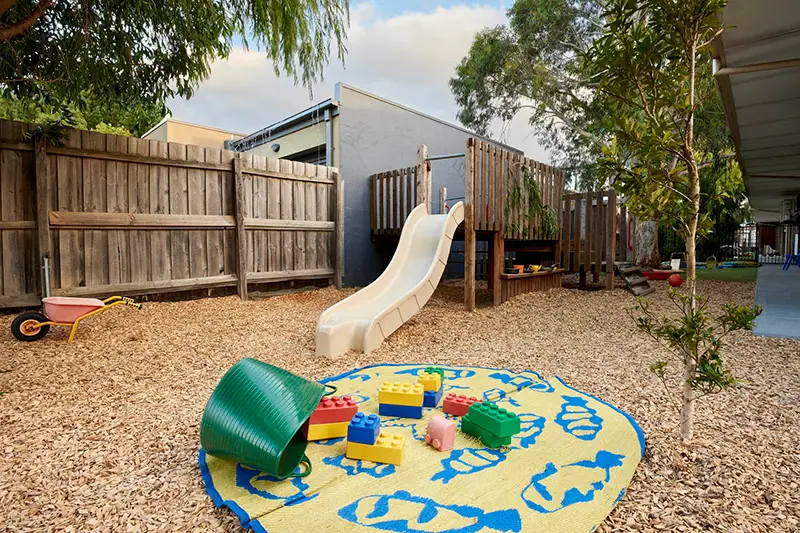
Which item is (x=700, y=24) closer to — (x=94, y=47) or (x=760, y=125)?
(x=760, y=125)

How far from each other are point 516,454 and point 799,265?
44.9 ft

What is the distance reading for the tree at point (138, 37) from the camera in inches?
171

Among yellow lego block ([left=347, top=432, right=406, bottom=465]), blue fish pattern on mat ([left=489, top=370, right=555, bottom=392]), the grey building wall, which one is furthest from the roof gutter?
yellow lego block ([left=347, top=432, right=406, bottom=465])

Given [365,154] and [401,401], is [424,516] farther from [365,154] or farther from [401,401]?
[365,154]

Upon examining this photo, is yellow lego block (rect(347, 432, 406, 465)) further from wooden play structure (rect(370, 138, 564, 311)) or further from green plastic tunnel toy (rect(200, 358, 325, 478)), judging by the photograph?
wooden play structure (rect(370, 138, 564, 311))

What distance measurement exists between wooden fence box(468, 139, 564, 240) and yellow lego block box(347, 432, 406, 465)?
4392 mm

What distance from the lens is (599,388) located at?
3031mm

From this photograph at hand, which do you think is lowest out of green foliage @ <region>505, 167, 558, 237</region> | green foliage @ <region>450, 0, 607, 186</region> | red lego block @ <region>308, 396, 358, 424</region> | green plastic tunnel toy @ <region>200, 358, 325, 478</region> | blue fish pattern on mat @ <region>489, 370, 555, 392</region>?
blue fish pattern on mat @ <region>489, 370, 555, 392</region>

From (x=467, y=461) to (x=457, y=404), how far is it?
1.75 ft

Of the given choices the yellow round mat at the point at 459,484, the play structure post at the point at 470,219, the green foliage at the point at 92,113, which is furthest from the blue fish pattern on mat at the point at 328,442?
the green foliage at the point at 92,113

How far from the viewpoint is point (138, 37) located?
489 centimetres

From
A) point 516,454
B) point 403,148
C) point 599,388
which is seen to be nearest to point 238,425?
point 516,454

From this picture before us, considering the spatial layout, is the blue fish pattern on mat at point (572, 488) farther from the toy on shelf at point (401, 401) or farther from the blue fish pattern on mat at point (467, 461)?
the toy on shelf at point (401, 401)

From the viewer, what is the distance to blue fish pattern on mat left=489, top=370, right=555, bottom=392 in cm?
305
